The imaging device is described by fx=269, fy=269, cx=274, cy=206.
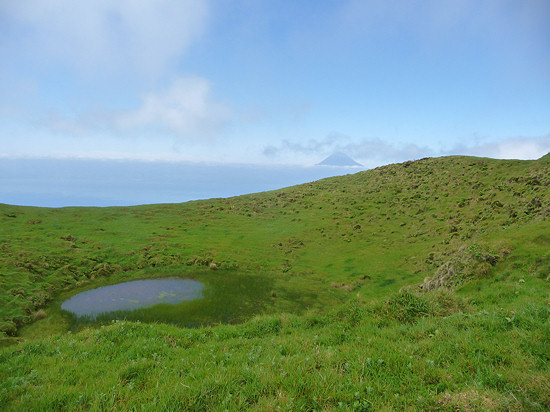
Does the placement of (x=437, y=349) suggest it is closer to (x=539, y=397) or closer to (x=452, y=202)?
(x=539, y=397)

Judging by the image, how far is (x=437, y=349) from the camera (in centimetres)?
643

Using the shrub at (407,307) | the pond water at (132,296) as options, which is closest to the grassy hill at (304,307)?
the shrub at (407,307)

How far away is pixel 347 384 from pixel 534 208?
106 ft

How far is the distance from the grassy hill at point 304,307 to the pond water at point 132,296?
127cm

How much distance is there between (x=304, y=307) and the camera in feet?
69.9

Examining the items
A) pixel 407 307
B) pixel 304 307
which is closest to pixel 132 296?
pixel 304 307

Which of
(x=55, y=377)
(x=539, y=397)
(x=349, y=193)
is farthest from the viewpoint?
(x=349, y=193)

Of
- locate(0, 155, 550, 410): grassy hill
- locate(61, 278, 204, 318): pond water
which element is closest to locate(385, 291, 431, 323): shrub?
locate(0, 155, 550, 410): grassy hill

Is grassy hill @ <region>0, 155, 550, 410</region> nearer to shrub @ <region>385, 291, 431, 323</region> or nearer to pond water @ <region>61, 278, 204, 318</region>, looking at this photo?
shrub @ <region>385, 291, 431, 323</region>

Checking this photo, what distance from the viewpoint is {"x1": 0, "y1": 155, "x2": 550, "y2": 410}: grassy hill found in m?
5.21

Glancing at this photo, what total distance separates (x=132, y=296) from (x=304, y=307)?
545 inches

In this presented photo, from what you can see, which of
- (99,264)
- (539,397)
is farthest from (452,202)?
(99,264)

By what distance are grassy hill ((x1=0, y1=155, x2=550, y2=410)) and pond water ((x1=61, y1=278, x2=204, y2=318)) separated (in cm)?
127

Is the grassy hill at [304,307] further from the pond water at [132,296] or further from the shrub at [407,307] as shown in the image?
the pond water at [132,296]
